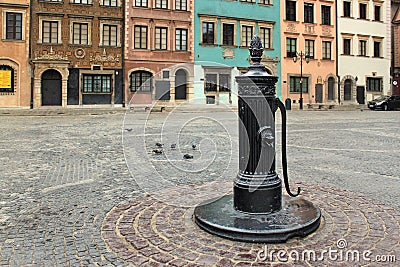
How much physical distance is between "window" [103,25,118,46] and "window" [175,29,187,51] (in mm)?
5255

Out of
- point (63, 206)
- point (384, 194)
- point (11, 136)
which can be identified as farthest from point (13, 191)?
point (11, 136)

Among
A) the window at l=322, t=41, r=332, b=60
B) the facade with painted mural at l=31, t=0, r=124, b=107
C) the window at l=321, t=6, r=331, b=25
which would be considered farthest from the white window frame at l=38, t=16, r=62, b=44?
the window at l=321, t=6, r=331, b=25

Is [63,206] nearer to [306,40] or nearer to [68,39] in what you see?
[68,39]

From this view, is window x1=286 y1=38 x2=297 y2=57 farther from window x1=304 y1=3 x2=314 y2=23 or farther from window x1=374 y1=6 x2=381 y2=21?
window x1=374 y1=6 x2=381 y2=21

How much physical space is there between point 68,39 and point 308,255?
30.4m

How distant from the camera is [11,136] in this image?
12.5 meters

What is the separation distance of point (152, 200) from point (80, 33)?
28593 mm

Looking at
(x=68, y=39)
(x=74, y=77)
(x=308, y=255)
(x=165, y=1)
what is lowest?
(x=308, y=255)

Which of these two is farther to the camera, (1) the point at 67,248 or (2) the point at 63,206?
(2) the point at 63,206

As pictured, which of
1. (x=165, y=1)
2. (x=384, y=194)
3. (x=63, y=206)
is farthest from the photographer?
(x=165, y=1)

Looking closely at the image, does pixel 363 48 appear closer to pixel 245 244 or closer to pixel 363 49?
pixel 363 49

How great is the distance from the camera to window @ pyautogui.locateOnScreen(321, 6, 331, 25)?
3856 centimetres

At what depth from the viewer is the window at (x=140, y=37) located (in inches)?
1260

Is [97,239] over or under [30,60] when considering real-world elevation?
under
